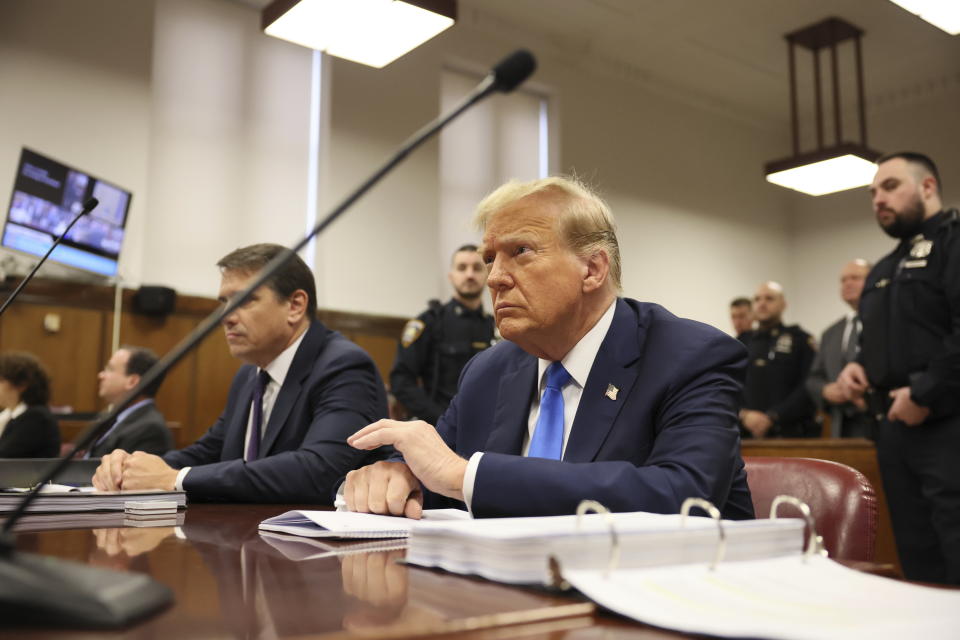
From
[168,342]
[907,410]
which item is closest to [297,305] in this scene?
[907,410]

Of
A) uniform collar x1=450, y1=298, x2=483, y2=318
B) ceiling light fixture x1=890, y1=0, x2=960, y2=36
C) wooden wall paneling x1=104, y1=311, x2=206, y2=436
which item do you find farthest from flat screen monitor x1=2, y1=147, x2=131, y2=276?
ceiling light fixture x1=890, y1=0, x2=960, y2=36

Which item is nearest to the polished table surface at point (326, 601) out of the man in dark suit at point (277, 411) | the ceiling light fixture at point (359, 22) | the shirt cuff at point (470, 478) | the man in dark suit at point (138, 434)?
the shirt cuff at point (470, 478)

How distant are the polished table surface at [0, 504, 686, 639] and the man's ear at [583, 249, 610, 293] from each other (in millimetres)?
874

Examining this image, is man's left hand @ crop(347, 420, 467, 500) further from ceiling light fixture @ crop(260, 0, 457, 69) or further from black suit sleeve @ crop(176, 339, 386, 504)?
ceiling light fixture @ crop(260, 0, 457, 69)

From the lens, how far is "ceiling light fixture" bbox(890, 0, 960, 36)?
496cm

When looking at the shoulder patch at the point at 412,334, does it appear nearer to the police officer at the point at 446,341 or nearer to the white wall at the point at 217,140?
the police officer at the point at 446,341

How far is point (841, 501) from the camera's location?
1.27 metres

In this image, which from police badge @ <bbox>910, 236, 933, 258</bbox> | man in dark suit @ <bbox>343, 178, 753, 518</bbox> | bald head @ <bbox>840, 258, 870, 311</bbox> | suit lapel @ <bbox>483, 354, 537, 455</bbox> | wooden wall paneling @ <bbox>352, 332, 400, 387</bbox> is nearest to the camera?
man in dark suit @ <bbox>343, 178, 753, 518</bbox>

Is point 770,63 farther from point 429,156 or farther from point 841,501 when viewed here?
point 841,501

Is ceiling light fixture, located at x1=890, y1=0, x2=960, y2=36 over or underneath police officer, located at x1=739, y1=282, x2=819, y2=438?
over

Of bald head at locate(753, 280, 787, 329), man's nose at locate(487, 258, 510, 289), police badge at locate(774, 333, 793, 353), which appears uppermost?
bald head at locate(753, 280, 787, 329)

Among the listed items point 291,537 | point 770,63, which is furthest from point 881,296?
point 770,63

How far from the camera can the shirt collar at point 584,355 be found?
1.62 meters

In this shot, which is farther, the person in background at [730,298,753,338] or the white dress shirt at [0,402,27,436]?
the person in background at [730,298,753,338]
